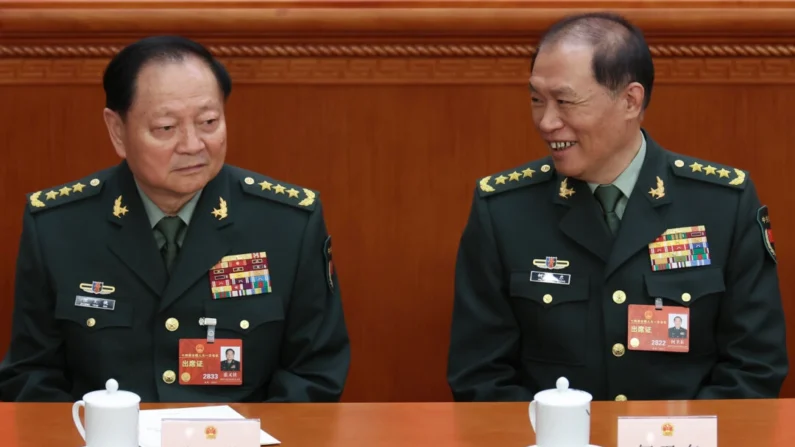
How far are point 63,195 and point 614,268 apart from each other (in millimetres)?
1255

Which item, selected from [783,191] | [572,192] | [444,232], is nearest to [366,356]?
[444,232]

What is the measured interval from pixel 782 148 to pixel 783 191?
0.39 feet

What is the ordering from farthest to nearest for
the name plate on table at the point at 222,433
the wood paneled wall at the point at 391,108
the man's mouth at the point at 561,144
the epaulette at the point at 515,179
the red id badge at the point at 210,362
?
1. the wood paneled wall at the point at 391,108
2. the epaulette at the point at 515,179
3. the man's mouth at the point at 561,144
4. the red id badge at the point at 210,362
5. the name plate on table at the point at 222,433

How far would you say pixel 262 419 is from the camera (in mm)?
2240

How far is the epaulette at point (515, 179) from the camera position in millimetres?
2965

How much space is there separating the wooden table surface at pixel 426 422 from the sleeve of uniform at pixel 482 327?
48cm

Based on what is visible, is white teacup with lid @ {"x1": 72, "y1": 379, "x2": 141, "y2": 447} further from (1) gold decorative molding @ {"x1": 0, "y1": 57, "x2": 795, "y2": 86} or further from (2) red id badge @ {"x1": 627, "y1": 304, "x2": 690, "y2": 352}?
(1) gold decorative molding @ {"x1": 0, "y1": 57, "x2": 795, "y2": 86}

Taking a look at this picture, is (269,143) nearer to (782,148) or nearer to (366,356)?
(366,356)

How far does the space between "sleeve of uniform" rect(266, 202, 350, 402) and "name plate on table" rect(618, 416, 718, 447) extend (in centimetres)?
Result: 99

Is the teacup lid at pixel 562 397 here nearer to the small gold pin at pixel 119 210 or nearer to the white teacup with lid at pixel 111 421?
the white teacup with lid at pixel 111 421

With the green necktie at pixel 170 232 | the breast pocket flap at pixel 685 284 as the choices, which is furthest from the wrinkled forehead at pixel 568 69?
the green necktie at pixel 170 232

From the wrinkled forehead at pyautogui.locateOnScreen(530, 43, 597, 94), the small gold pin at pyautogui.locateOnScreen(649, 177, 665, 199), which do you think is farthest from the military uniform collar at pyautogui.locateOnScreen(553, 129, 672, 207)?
the wrinkled forehead at pyautogui.locateOnScreen(530, 43, 597, 94)

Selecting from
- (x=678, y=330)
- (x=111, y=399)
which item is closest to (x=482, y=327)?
(x=678, y=330)

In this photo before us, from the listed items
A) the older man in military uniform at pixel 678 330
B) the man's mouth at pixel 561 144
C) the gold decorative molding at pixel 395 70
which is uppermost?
the gold decorative molding at pixel 395 70
